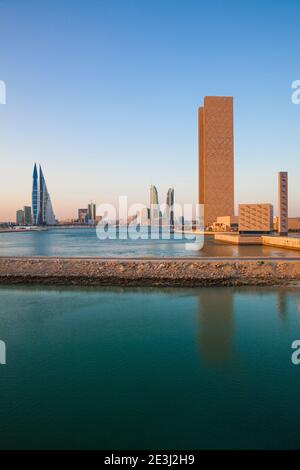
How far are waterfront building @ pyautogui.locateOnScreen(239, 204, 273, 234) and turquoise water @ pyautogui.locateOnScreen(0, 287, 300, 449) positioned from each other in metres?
63.9

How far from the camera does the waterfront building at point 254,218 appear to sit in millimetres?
79675

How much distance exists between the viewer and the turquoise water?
698cm

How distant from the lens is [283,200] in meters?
76.9

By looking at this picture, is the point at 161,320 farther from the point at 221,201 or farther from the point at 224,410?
the point at 221,201

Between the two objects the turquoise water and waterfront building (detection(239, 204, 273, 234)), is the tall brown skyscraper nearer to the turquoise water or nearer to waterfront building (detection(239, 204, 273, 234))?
waterfront building (detection(239, 204, 273, 234))

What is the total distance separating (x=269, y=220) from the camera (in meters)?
80.5

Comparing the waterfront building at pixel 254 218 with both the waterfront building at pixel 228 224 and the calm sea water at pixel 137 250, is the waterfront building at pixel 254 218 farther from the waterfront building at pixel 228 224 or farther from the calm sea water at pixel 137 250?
the waterfront building at pixel 228 224

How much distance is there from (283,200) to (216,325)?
6943 cm

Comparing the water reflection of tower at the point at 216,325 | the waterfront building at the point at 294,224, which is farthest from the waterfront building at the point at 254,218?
the water reflection of tower at the point at 216,325

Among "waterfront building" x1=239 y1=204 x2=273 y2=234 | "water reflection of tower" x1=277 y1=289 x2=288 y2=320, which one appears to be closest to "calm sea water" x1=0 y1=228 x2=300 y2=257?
"waterfront building" x1=239 y1=204 x2=273 y2=234

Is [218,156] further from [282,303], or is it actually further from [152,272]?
[282,303]

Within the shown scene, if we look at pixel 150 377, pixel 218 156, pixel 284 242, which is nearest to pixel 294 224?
pixel 218 156
